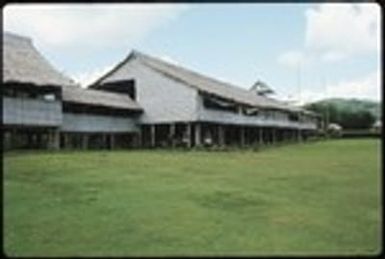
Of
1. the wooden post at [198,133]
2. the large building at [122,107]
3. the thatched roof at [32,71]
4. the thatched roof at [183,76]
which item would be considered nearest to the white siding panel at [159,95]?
the large building at [122,107]

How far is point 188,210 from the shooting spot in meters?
10.2

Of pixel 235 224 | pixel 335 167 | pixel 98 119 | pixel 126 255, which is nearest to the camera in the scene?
pixel 126 255

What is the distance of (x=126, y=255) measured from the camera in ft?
23.9

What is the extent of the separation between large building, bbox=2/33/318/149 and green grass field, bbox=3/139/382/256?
698 centimetres

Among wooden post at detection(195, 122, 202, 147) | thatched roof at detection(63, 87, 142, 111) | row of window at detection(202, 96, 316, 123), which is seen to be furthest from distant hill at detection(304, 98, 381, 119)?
thatched roof at detection(63, 87, 142, 111)

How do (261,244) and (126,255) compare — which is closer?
(126,255)

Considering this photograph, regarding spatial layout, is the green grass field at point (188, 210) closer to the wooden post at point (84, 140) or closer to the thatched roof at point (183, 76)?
the wooden post at point (84, 140)

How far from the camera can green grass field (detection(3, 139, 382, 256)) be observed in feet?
25.7

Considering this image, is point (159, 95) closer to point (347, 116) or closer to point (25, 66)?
point (347, 116)

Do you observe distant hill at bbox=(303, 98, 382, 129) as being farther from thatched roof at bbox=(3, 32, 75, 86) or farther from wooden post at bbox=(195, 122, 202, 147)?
thatched roof at bbox=(3, 32, 75, 86)

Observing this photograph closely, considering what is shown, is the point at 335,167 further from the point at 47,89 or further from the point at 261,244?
the point at 47,89

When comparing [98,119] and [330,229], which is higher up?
[98,119]

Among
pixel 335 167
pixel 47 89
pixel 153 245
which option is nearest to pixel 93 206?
pixel 153 245

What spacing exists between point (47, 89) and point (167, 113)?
772 cm
